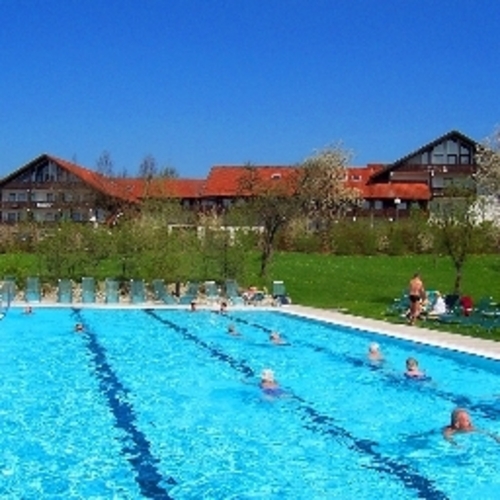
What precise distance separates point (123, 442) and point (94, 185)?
176 feet

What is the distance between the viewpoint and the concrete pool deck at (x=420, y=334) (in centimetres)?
1554

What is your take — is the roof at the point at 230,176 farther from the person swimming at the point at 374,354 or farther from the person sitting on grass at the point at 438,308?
the person swimming at the point at 374,354

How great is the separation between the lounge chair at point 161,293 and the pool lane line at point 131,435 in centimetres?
866

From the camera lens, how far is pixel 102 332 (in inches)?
797

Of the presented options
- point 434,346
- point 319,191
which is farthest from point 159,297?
point 319,191

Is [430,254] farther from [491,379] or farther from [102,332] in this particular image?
[491,379]

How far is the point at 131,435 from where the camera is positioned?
34.1 ft

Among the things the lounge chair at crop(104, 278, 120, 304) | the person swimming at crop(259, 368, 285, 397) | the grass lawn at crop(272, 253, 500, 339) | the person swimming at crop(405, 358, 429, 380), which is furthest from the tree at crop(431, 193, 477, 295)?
the person swimming at crop(259, 368, 285, 397)

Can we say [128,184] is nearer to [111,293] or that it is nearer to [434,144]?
[434,144]

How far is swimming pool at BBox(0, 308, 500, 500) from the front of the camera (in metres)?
8.50

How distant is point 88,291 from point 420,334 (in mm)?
11767

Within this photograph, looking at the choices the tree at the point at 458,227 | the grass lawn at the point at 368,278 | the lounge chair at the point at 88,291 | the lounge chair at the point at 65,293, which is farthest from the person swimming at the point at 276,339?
the lounge chair at the point at 65,293

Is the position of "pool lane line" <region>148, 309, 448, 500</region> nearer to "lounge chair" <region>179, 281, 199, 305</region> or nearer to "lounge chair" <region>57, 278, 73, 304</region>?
"lounge chair" <region>179, 281, 199, 305</region>

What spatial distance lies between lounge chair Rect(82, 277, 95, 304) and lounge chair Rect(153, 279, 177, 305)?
1915mm
